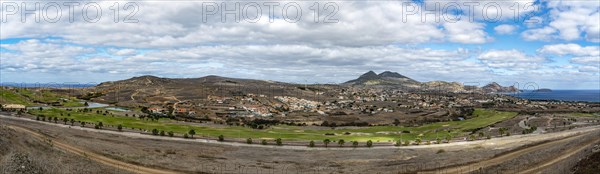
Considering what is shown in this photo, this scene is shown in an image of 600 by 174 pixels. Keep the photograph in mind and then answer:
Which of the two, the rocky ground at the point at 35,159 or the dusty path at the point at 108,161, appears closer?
the rocky ground at the point at 35,159

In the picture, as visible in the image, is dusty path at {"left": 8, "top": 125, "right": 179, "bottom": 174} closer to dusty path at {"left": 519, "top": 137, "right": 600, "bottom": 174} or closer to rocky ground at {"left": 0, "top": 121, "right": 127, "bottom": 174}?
rocky ground at {"left": 0, "top": 121, "right": 127, "bottom": 174}

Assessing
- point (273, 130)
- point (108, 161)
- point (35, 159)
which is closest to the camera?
point (35, 159)

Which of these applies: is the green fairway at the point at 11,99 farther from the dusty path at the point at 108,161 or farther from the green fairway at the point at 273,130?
the dusty path at the point at 108,161

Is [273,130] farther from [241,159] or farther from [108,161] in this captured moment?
[108,161]

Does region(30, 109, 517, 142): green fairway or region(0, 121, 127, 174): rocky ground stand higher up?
region(0, 121, 127, 174): rocky ground

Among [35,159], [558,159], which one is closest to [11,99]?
[35,159]

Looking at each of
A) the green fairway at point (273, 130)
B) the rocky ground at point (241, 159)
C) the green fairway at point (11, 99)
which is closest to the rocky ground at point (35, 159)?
the rocky ground at point (241, 159)

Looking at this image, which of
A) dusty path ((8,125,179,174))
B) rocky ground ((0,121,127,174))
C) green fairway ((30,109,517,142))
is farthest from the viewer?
green fairway ((30,109,517,142))

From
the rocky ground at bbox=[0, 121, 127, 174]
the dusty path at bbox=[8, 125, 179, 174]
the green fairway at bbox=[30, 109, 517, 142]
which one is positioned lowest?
the green fairway at bbox=[30, 109, 517, 142]

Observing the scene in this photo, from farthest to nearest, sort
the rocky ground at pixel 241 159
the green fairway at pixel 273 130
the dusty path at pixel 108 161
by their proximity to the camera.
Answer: the green fairway at pixel 273 130 → the dusty path at pixel 108 161 → the rocky ground at pixel 241 159

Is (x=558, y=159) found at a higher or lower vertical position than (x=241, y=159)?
higher

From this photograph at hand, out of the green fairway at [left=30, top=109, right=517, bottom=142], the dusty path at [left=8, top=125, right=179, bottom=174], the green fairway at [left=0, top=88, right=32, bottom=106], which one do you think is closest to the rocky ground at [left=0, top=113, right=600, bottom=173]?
the dusty path at [left=8, top=125, right=179, bottom=174]

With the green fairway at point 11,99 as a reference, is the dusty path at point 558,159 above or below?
below
